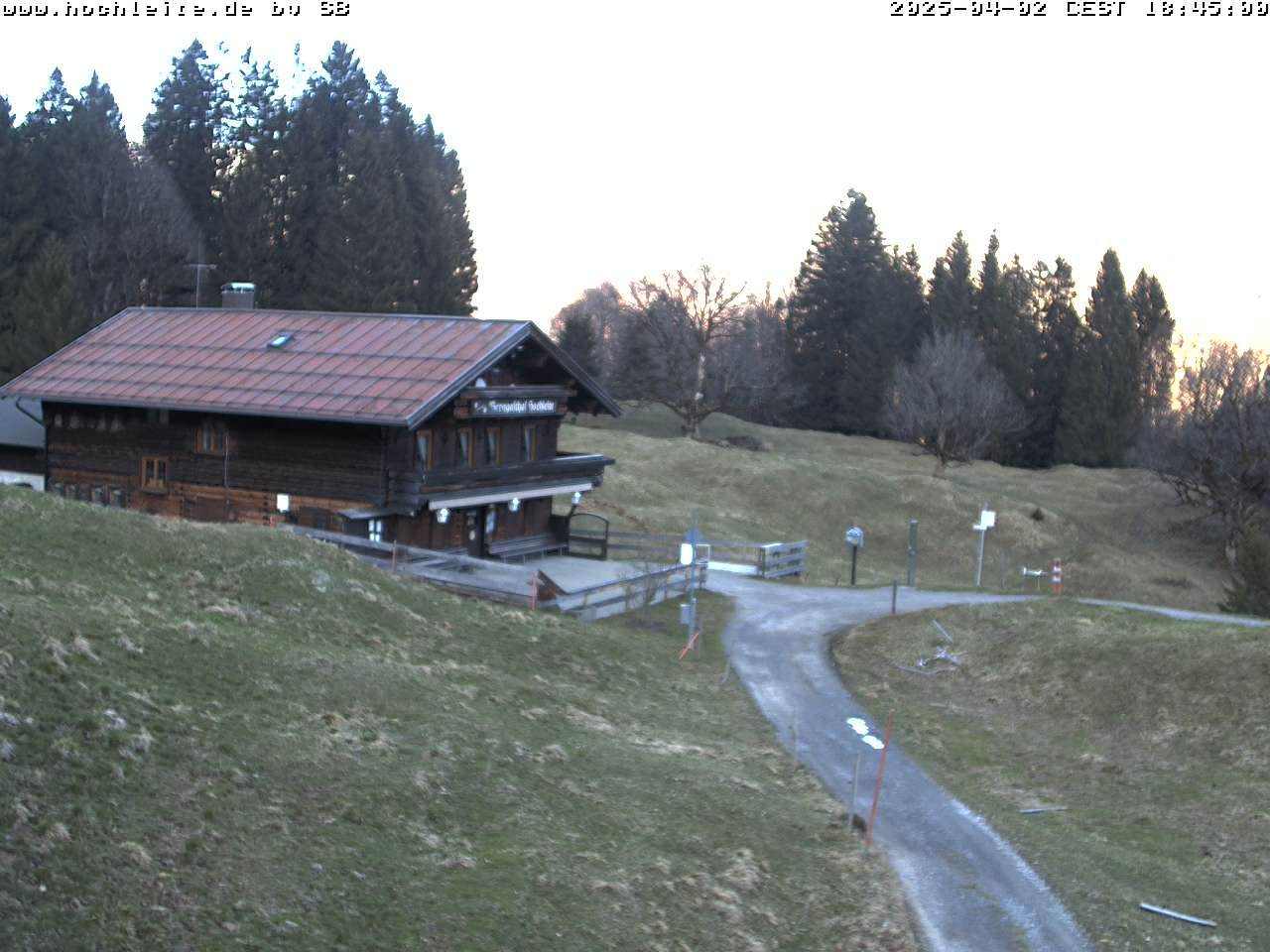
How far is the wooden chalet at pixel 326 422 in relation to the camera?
34094 mm

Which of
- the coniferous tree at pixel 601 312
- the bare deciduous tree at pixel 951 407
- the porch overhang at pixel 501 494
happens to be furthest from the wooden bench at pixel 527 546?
the coniferous tree at pixel 601 312

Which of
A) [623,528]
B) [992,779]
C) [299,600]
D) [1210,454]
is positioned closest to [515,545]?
[623,528]

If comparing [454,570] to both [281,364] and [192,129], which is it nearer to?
[281,364]

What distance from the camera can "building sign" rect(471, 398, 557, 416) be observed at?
35.7 m

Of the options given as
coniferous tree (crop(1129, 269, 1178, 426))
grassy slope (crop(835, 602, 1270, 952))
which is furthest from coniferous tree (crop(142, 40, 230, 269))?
grassy slope (crop(835, 602, 1270, 952))

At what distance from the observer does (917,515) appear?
6556 cm

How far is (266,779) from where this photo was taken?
44.7 ft

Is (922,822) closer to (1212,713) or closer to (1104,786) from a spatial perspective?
(1104,786)

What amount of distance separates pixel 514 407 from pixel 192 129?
220 feet

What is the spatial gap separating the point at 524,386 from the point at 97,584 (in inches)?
763

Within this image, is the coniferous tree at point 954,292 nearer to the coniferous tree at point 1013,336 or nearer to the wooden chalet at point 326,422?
the coniferous tree at point 1013,336

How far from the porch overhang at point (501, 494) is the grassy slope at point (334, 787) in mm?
10763

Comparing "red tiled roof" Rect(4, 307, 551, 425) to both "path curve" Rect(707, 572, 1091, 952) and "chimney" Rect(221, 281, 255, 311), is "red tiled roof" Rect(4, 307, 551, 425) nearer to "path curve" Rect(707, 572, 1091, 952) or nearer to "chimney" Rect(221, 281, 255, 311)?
"chimney" Rect(221, 281, 255, 311)

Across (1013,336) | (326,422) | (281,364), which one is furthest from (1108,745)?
(1013,336)
